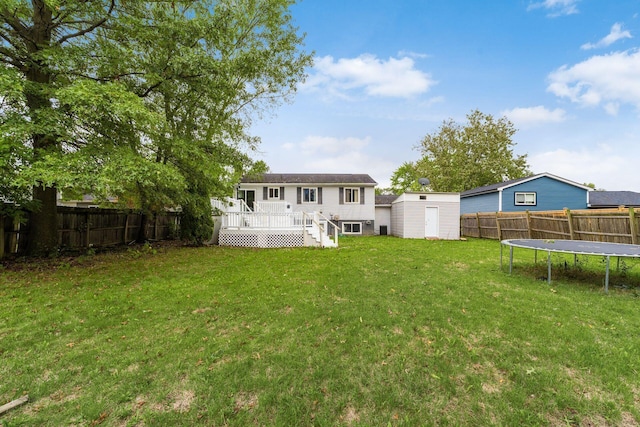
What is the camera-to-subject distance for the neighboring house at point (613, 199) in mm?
20000

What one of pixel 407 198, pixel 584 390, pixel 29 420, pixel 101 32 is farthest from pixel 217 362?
pixel 407 198

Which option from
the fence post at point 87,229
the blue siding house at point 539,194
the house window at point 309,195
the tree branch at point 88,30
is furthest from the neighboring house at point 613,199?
the fence post at point 87,229

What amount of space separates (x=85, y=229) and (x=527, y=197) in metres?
25.6

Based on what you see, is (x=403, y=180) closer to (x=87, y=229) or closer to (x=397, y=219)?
(x=397, y=219)

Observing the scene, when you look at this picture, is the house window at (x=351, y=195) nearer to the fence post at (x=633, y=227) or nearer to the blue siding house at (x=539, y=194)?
the blue siding house at (x=539, y=194)

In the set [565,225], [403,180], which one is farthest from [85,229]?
[403,180]

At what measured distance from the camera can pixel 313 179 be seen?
2011 cm

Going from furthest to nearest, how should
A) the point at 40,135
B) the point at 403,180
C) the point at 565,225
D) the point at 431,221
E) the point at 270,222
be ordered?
the point at 403,180 < the point at 431,221 < the point at 270,222 < the point at 565,225 < the point at 40,135

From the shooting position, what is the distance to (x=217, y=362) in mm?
2869

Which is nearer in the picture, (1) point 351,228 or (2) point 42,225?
(2) point 42,225

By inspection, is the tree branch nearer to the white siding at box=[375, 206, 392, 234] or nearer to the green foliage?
the white siding at box=[375, 206, 392, 234]

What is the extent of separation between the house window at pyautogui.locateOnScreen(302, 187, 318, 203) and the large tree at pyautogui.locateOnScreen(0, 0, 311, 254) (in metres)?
10.4

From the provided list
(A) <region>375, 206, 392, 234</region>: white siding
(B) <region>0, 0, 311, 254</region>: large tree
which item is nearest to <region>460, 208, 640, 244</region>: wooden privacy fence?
(A) <region>375, 206, 392, 234</region>: white siding

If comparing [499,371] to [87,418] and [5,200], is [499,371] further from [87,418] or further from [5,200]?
[5,200]
